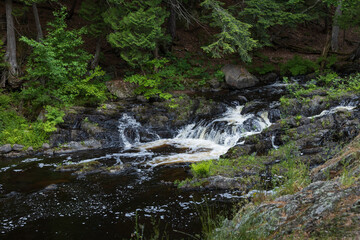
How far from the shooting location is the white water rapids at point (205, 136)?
1038 centimetres

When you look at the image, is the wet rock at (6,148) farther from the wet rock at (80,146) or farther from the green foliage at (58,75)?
the green foliage at (58,75)

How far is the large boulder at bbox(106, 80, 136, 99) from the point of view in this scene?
15.2m

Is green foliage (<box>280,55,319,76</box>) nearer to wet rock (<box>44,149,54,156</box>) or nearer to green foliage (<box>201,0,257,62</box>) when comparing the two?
green foliage (<box>201,0,257,62</box>)

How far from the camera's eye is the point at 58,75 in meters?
12.4

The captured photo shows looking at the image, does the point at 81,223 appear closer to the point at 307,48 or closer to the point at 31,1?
the point at 31,1

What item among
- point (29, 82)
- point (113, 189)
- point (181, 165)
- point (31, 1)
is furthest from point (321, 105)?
point (31, 1)

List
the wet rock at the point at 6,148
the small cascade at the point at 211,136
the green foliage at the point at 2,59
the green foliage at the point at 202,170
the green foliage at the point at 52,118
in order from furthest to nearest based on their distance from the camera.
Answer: the green foliage at the point at 2,59 < the green foliage at the point at 52,118 < the wet rock at the point at 6,148 < the small cascade at the point at 211,136 < the green foliage at the point at 202,170

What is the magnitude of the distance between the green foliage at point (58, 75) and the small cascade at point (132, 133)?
6.88 feet

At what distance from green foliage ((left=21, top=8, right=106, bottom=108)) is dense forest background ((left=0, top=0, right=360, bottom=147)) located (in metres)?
0.05

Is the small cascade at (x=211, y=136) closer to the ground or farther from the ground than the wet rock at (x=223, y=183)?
farther from the ground

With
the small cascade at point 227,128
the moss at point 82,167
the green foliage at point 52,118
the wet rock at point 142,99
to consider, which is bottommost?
the moss at point 82,167

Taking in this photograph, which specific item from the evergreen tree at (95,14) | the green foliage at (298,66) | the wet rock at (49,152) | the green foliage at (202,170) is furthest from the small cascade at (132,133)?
the green foliage at (298,66)

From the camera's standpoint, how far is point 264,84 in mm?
17938

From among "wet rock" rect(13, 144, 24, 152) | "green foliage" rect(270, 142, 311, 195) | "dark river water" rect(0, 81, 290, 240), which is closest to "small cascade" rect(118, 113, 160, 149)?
"dark river water" rect(0, 81, 290, 240)
